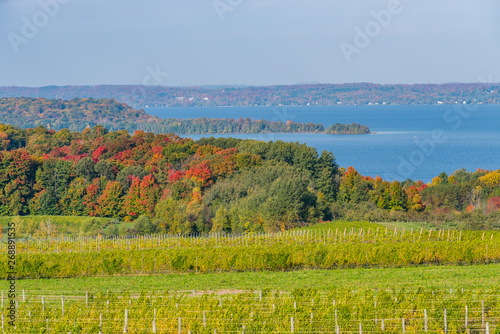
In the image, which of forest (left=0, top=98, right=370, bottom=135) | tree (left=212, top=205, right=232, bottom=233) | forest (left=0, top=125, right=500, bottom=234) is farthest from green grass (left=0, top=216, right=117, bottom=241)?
forest (left=0, top=98, right=370, bottom=135)

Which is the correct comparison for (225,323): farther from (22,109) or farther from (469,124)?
(469,124)

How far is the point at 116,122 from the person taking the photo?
165250 millimetres

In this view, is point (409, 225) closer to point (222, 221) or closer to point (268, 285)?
point (222, 221)

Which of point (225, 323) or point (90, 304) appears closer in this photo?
point (225, 323)

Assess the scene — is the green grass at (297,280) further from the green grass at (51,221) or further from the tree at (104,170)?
the tree at (104,170)

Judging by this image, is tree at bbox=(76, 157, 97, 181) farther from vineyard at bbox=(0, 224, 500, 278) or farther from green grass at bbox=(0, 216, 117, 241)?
vineyard at bbox=(0, 224, 500, 278)

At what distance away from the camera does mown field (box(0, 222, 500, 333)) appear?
14.7 m

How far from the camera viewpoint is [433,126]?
172m

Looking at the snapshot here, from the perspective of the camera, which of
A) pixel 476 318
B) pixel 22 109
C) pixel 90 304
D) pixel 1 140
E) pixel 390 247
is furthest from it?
pixel 22 109

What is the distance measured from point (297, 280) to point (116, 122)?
146205 mm

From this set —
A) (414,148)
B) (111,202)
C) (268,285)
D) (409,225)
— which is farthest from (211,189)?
(414,148)

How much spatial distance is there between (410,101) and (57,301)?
185148 millimetres

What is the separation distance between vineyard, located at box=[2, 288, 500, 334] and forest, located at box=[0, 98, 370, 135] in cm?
13804

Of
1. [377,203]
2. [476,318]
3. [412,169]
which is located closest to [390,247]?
[476,318]
